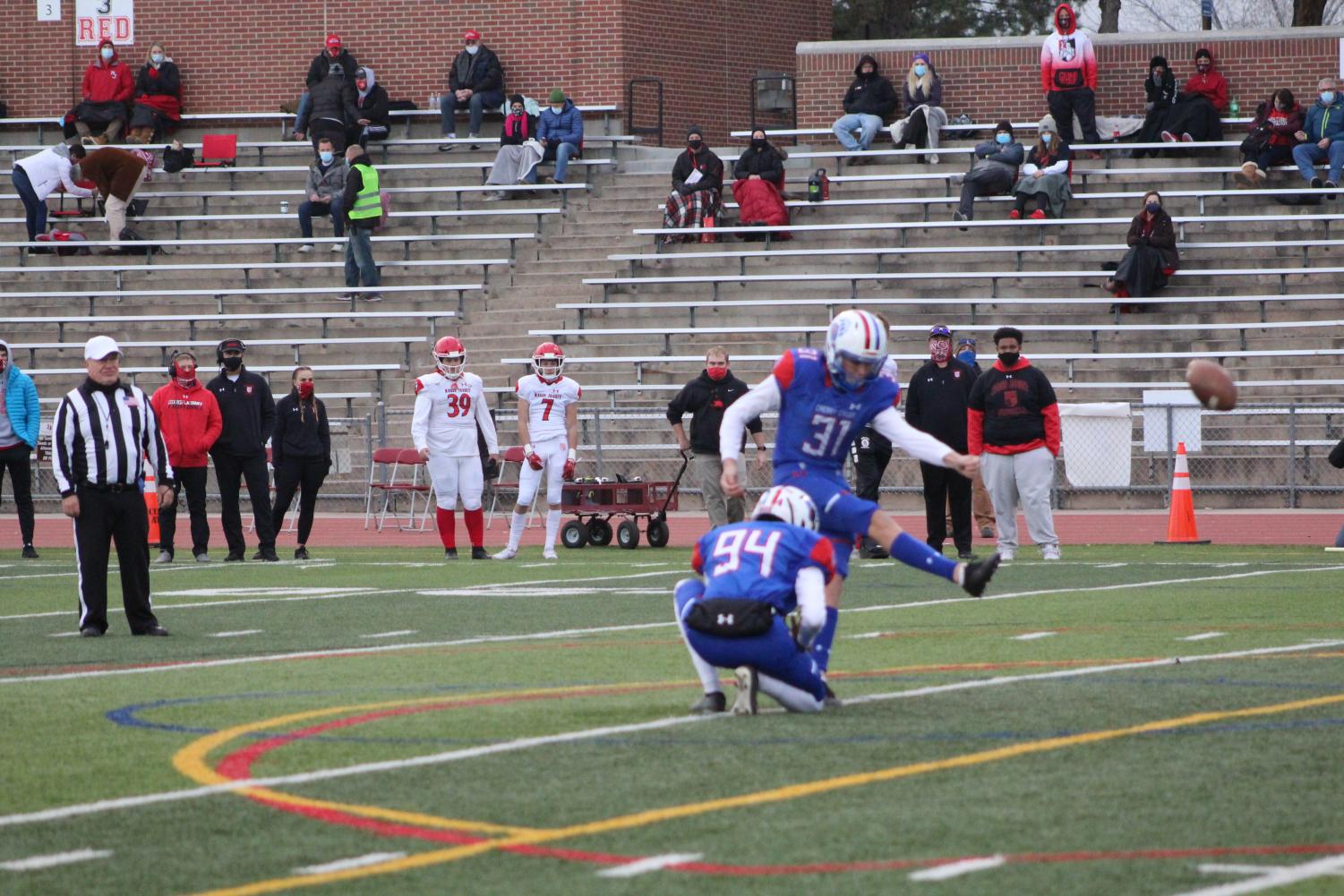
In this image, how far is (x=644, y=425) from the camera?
86.9ft

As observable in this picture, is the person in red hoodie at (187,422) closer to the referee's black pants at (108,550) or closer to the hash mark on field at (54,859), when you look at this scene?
the referee's black pants at (108,550)

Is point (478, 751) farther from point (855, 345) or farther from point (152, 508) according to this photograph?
point (152, 508)

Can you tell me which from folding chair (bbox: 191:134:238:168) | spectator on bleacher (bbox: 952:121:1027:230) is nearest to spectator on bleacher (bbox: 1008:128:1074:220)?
spectator on bleacher (bbox: 952:121:1027:230)

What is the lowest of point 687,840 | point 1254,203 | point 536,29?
point 687,840

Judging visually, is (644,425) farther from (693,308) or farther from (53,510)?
(53,510)

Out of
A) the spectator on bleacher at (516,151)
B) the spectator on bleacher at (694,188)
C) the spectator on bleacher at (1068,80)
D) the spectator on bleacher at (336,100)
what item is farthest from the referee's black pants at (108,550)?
the spectator on bleacher at (336,100)

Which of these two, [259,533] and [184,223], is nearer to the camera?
[259,533]

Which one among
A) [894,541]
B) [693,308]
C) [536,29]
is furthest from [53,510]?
[894,541]

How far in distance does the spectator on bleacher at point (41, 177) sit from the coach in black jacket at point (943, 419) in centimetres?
1745

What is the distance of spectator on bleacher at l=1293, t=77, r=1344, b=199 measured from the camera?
1112 inches

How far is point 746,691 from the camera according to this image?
8492 millimetres

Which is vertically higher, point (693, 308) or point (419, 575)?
point (693, 308)

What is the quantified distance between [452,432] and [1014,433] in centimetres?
511

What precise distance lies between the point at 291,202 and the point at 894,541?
25112 millimetres
